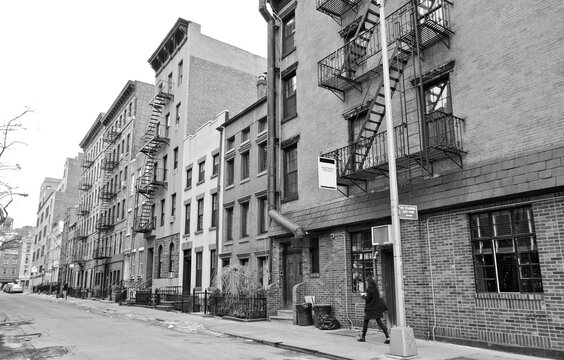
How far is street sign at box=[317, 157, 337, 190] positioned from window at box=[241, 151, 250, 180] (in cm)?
967

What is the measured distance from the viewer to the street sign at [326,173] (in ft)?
46.4

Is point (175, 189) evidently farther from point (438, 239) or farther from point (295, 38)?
point (438, 239)

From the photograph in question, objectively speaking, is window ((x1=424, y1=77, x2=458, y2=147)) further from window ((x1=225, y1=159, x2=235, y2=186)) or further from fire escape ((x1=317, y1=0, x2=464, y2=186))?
window ((x1=225, y1=159, x2=235, y2=186))

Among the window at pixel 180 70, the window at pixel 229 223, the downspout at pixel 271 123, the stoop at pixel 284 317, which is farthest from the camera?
the window at pixel 180 70

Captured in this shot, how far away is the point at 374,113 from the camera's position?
14289 mm

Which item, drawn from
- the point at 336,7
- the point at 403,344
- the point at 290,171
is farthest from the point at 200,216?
the point at 403,344

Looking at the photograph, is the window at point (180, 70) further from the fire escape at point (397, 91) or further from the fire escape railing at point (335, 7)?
the fire escape at point (397, 91)

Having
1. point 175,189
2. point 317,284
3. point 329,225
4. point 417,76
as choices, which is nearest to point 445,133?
point 417,76

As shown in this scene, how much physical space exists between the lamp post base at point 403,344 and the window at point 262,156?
43.0 feet

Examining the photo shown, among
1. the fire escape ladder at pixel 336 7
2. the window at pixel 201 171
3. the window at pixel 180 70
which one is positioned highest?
the window at pixel 180 70

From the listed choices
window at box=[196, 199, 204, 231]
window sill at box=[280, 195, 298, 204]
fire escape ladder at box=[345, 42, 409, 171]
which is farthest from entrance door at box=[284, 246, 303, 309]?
window at box=[196, 199, 204, 231]

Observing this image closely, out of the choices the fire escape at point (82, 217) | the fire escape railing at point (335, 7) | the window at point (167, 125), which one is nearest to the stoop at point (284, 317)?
the fire escape railing at point (335, 7)

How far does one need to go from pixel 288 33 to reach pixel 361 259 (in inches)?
443

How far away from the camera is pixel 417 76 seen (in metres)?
13.7
